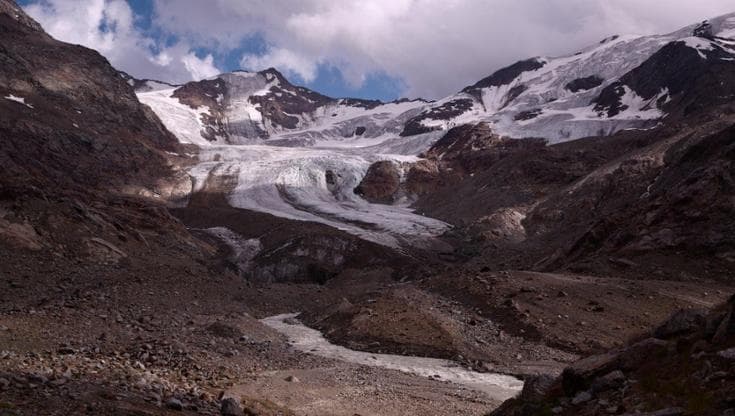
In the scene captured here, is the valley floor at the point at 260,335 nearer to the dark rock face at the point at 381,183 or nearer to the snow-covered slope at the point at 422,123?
the snow-covered slope at the point at 422,123

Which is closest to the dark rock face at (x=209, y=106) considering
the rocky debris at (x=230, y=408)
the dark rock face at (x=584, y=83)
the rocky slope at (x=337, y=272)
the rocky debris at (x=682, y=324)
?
the rocky slope at (x=337, y=272)

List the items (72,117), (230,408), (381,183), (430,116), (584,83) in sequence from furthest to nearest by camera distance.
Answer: (430,116) < (584,83) < (381,183) < (72,117) < (230,408)

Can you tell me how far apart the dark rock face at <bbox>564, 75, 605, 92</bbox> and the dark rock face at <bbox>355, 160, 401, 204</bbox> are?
2964 inches

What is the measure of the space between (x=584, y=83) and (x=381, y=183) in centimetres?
8421

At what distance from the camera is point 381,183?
110m

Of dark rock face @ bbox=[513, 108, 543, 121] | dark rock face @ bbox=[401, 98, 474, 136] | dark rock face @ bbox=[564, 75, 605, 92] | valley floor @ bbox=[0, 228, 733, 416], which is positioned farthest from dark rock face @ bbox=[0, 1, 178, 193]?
dark rock face @ bbox=[564, 75, 605, 92]

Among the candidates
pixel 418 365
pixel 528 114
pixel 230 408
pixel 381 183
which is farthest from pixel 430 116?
pixel 230 408

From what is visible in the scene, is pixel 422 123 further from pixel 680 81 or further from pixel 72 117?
pixel 72 117

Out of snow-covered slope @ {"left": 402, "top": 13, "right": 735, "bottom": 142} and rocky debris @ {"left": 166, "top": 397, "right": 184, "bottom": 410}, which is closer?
rocky debris @ {"left": 166, "top": 397, "right": 184, "bottom": 410}

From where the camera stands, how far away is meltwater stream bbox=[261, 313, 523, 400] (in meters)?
17.8

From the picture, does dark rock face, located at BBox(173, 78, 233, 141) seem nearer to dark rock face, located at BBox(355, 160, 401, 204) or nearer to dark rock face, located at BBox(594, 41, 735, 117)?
dark rock face, located at BBox(355, 160, 401, 204)

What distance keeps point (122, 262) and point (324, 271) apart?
22.8 meters

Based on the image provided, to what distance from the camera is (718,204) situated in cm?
3109

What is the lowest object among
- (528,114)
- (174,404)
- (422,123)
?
(174,404)
